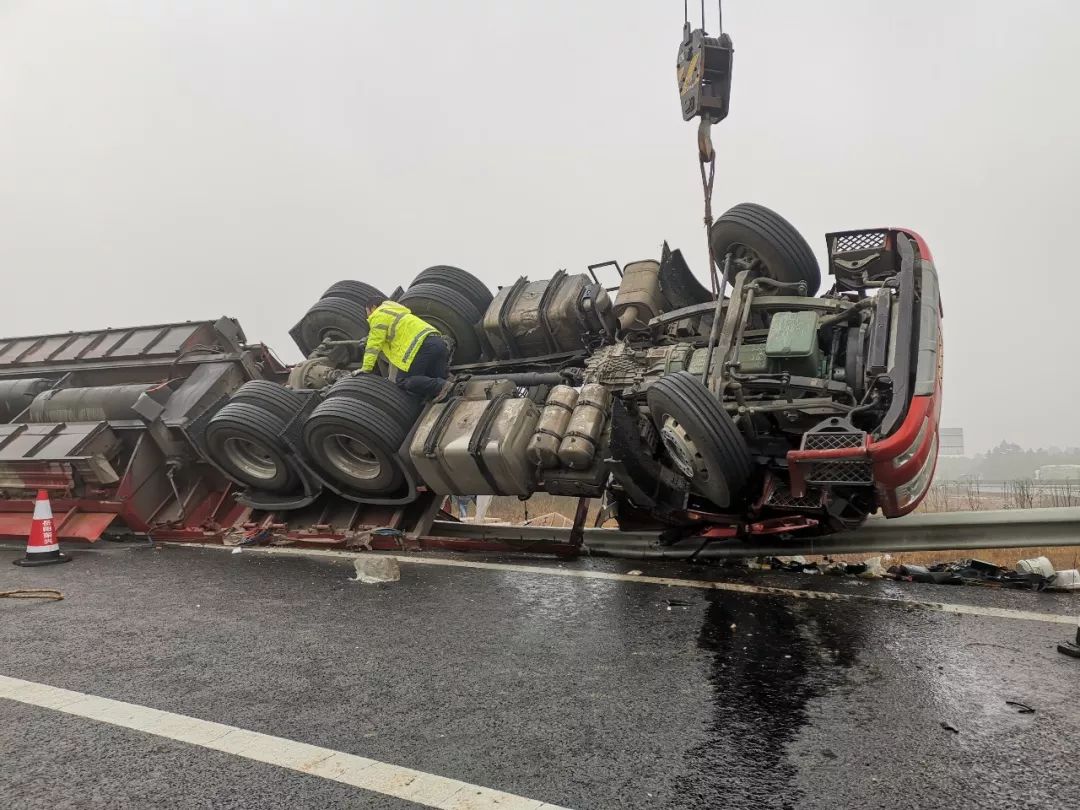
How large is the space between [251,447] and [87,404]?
180 cm

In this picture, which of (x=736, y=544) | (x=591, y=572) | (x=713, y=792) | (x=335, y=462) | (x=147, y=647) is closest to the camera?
(x=713, y=792)

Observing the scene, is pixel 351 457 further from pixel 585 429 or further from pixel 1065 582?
pixel 1065 582

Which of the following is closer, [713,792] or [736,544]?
[713,792]

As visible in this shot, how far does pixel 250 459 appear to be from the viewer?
19.6 ft

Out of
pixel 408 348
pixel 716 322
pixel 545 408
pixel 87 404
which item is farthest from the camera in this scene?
pixel 87 404

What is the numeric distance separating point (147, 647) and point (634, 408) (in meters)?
3.19

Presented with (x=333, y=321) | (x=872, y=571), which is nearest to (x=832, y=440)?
(x=872, y=571)

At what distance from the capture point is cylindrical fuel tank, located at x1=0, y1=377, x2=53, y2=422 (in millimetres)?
7032

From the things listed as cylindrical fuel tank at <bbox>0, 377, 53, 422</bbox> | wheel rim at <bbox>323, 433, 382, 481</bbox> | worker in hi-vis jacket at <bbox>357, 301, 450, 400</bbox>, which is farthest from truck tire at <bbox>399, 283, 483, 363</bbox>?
cylindrical fuel tank at <bbox>0, 377, 53, 422</bbox>

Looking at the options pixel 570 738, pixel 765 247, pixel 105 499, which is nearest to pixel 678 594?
pixel 570 738

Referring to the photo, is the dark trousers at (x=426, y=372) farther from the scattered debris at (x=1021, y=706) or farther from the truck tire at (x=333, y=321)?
the scattered debris at (x=1021, y=706)

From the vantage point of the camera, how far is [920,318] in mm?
3887

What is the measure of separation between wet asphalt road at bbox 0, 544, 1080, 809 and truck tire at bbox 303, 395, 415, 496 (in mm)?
1385

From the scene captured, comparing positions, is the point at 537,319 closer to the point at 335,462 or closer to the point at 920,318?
the point at 335,462
